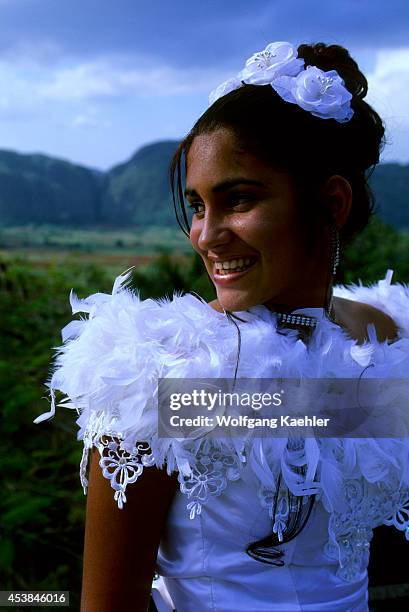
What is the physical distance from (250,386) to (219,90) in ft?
1.77

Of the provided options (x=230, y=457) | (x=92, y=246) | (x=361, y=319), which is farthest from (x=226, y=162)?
(x=92, y=246)

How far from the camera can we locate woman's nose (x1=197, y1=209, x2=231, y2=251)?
1131mm

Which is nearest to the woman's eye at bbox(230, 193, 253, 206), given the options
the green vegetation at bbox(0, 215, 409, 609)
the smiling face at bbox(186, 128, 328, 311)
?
the smiling face at bbox(186, 128, 328, 311)

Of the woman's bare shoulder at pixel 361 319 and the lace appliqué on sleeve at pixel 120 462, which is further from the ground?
the woman's bare shoulder at pixel 361 319

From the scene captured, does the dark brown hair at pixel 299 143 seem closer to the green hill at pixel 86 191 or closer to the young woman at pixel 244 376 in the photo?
the young woman at pixel 244 376

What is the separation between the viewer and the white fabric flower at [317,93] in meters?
1.16

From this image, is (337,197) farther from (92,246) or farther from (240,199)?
(92,246)

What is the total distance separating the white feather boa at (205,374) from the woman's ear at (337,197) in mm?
217

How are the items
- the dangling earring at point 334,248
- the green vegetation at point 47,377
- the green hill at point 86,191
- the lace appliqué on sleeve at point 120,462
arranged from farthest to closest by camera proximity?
the green hill at point 86,191, the green vegetation at point 47,377, the dangling earring at point 334,248, the lace appliqué on sleeve at point 120,462

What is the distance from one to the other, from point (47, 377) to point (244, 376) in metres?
1.38

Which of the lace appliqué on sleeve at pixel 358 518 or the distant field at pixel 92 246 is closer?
the lace appliqué on sleeve at pixel 358 518

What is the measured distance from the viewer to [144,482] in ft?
3.43

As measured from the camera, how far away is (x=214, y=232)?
3.73 ft

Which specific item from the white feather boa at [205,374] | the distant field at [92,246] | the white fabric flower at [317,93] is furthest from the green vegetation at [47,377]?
the white fabric flower at [317,93]
